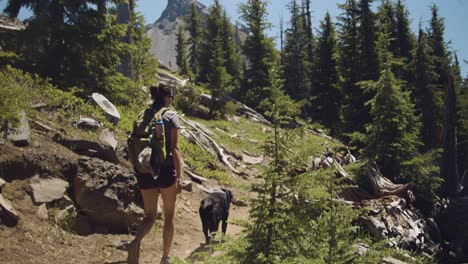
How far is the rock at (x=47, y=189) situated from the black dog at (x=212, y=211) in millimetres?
2541

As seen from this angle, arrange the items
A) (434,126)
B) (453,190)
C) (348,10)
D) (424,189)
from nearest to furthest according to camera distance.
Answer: (424,189)
(453,190)
(348,10)
(434,126)

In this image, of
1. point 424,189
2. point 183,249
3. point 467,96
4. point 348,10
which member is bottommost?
point 183,249

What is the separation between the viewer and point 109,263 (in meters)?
5.57

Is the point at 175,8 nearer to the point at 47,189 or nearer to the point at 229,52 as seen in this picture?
the point at 229,52

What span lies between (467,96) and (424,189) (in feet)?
65.0

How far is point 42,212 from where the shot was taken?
5961mm

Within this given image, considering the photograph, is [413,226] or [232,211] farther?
[232,211]

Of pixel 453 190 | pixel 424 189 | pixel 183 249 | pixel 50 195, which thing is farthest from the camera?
pixel 453 190

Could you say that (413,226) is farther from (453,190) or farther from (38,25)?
(38,25)

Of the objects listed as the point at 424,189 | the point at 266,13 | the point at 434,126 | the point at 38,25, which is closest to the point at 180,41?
the point at 266,13

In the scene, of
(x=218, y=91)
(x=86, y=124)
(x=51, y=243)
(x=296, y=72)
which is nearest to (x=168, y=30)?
(x=296, y=72)

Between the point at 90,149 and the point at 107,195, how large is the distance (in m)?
1.54

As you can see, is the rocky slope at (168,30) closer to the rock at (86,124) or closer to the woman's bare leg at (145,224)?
the rock at (86,124)

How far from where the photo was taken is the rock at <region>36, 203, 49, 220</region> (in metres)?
5.90
